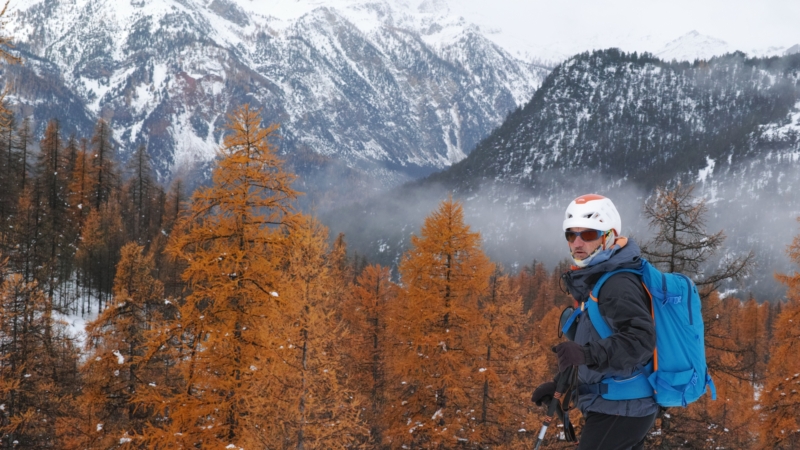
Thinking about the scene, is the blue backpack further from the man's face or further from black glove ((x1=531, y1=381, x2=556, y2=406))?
black glove ((x1=531, y1=381, x2=556, y2=406))

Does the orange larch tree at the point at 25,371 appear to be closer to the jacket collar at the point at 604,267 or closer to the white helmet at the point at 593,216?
the jacket collar at the point at 604,267

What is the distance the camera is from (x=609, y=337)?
11.1ft

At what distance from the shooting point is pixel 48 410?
18172 millimetres

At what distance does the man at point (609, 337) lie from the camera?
3.34m

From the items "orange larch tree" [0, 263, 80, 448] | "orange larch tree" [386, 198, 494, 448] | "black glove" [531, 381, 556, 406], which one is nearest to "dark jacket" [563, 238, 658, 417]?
"black glove" [531, 381, 556, 406]

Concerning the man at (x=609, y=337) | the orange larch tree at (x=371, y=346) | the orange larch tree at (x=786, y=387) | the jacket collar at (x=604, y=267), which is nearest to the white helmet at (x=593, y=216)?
the man at (x=609, y=337)

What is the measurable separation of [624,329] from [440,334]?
46.4ft

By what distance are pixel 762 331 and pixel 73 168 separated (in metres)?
84.1

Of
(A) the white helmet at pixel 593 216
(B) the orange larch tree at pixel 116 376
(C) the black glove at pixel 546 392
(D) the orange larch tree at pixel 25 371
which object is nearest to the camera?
(A) the white helmet at pixel 593 216

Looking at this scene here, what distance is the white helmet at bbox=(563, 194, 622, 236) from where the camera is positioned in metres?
3.92

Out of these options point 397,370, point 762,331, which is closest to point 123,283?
point 397,370

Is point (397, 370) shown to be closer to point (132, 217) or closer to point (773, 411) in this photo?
point (773, 411)

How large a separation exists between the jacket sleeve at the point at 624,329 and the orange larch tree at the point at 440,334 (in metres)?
13.8

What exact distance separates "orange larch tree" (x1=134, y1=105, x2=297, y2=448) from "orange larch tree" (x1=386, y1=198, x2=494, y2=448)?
5.95m
